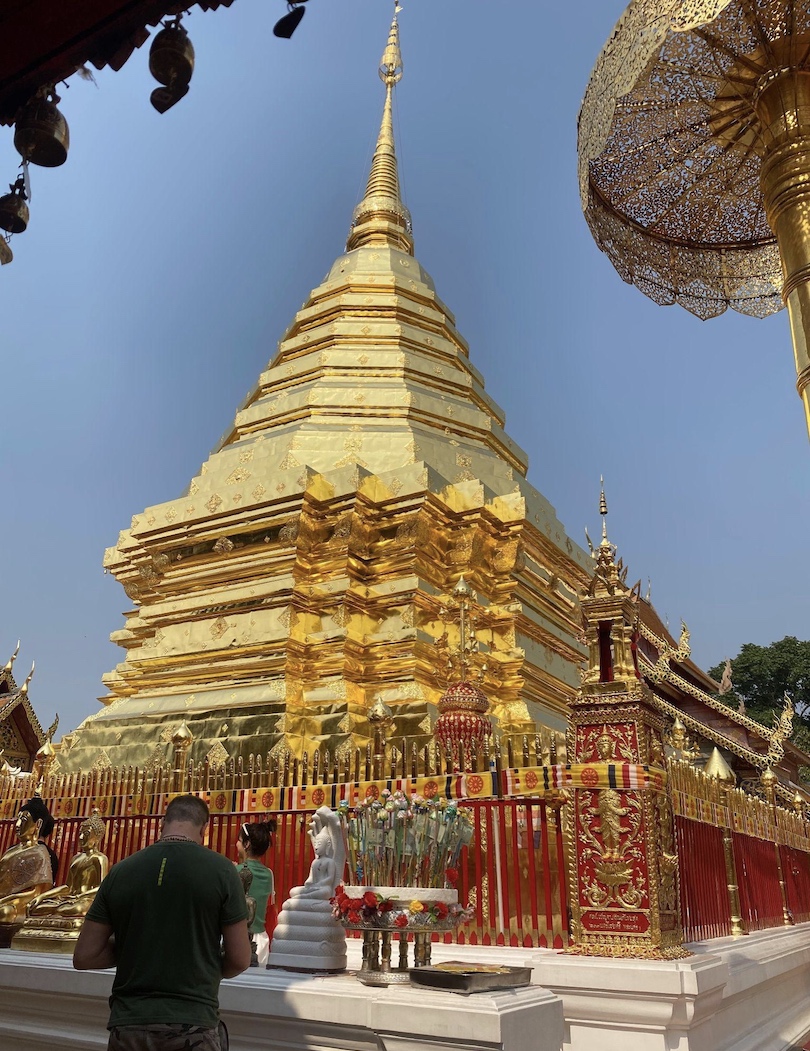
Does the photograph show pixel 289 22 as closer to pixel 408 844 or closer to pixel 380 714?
pixel 408 844

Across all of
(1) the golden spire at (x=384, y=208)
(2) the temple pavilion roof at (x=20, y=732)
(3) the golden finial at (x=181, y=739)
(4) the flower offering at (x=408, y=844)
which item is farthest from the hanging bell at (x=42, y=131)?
(2) the temple pavilion roof at (x=20, y=732)

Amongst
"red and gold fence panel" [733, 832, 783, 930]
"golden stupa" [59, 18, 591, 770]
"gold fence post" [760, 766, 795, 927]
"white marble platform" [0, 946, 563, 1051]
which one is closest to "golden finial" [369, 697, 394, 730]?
"golden stupa" [59, 18, 591, 770]

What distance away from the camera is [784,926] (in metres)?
7.63

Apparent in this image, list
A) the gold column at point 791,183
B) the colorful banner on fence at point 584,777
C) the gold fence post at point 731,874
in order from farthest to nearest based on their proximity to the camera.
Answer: the gold fence post at point 731,874, the gold column at point 791,183, the colorful banner on fence at point 584,777

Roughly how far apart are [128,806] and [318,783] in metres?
1.87

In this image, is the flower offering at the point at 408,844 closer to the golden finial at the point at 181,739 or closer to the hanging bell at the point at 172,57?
the hanging bell at the point at 172,57

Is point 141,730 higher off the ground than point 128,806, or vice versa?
point 141,730

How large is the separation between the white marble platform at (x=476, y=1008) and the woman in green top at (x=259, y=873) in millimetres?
497

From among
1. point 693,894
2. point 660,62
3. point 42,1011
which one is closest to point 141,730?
point 42,1011

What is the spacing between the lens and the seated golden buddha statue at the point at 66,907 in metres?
4.78

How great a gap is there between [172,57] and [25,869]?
15.7 ft

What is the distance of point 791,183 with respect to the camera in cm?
598

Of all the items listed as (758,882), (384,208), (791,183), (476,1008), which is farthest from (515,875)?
(384,208)

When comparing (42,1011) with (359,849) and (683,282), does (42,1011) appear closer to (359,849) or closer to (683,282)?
(359,849)
